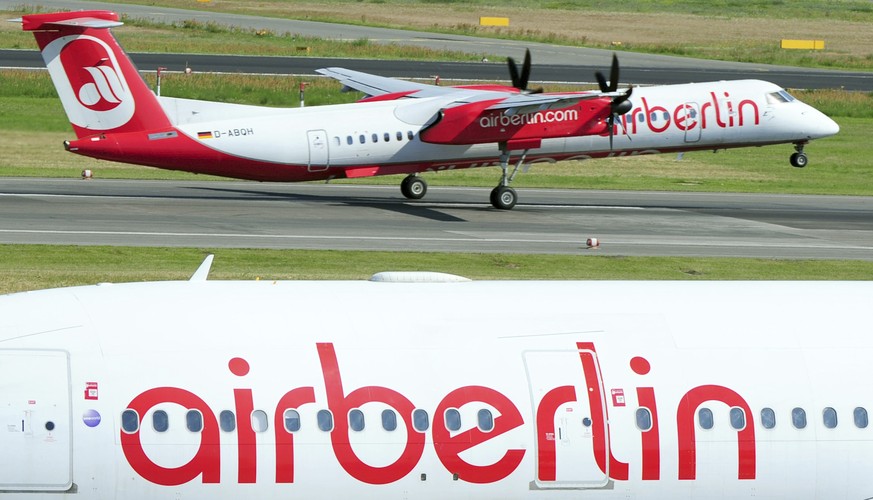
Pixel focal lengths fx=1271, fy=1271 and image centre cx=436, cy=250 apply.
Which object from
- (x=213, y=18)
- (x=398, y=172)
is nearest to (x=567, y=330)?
(x=398, y=172)

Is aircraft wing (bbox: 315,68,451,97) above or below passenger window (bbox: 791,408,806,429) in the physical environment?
above

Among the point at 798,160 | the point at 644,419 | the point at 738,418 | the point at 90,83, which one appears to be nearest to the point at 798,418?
the point at 738,418

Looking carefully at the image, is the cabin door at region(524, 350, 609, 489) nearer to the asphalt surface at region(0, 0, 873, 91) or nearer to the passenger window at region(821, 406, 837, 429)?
the passenger window at region(821, 406, 837, 429)

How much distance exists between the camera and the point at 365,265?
34250 millimetres

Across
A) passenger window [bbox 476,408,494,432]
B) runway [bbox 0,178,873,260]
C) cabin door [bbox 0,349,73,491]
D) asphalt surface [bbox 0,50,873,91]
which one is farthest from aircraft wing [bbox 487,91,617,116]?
asphalt surface [bbox 0,50,873,91]

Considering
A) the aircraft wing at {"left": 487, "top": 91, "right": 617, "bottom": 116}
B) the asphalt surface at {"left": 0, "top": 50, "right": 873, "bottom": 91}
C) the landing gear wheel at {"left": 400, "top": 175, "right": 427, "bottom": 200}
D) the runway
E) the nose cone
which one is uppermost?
the asphalt surface at {"left": 0, "top": 50, "right": 873, "bottom": 91}

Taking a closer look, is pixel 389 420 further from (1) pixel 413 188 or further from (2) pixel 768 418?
(1) pixel 413 188

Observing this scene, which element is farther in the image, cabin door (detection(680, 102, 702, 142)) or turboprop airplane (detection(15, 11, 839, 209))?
cabin door (detection(680, 102, 702, 142))

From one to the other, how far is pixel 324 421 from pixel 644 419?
283 centimetres

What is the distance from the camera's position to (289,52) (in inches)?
3656

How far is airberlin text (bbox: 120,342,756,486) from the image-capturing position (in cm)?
1049

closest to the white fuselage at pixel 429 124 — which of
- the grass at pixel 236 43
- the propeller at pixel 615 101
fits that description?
the propeller at pixel 615 101

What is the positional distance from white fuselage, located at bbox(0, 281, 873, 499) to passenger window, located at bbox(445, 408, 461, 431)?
0.03 m

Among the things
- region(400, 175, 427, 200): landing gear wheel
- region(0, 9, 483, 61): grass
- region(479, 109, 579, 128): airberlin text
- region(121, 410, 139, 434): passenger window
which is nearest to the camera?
region(121, 410, 139, 434): passenger window
